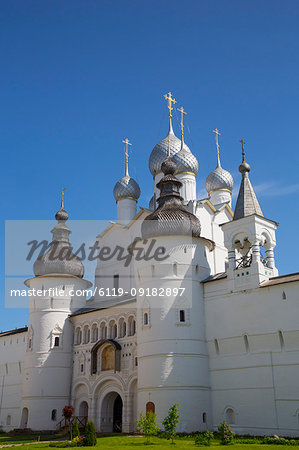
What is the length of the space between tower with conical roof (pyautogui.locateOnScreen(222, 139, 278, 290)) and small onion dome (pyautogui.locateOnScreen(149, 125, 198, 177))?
19.7ft

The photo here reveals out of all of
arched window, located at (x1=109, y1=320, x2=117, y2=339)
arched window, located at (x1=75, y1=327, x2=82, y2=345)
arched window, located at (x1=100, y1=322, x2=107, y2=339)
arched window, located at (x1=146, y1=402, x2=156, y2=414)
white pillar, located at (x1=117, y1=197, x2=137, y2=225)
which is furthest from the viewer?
white pillar, located at (x1=117, y1=197, x2=137, y2=225)

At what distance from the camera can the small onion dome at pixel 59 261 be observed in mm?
24359

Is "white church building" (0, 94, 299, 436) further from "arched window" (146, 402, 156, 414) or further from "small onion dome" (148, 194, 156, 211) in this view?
"small onion dome" (148, 194, 156, 211)

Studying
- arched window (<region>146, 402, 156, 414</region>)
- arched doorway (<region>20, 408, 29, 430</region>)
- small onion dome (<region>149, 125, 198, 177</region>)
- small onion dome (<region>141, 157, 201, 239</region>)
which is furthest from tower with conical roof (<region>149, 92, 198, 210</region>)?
arched doorway (<region>20, 408, 29, 430</region>)

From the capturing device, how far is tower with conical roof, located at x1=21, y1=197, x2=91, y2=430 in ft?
74.0

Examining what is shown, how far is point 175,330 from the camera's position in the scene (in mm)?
17844

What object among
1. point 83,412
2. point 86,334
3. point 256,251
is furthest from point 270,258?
point 83,412

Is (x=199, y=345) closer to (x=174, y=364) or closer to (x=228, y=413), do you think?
(x=174, y=364)

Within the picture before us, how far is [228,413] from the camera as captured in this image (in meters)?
17.0

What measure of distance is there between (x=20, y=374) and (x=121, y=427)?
26.1 ft

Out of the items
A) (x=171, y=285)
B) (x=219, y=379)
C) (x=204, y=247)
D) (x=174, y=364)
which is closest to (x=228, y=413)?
(x=219, y=379)

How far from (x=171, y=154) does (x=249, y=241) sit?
9.20m

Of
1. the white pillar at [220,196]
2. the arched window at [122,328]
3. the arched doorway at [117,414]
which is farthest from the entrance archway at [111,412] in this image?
the white pillar at [220,196]

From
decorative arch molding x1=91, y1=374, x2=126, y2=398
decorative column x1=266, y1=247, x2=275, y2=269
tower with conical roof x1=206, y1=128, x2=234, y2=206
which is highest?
tower with conical roof x1=206, y1=128, x2=234, y2=206
